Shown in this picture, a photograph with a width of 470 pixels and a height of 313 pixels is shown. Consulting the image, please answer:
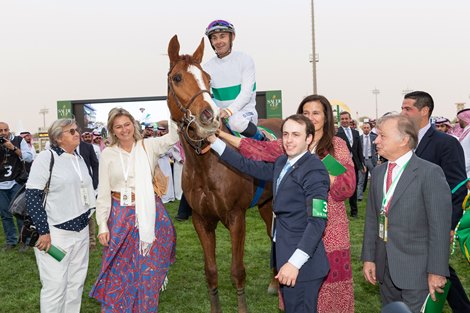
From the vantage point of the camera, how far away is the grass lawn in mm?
5043

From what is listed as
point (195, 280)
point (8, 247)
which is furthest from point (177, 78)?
point (8, 247)

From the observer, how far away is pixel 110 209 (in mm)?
3816

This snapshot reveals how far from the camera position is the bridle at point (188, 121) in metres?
3.76

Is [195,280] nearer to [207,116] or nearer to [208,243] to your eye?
[208,243]

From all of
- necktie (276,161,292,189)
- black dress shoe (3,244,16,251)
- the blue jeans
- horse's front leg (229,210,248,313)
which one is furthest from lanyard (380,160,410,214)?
black dress shoe (3,244,16,251)

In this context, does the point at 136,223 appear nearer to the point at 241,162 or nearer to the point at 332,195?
the point at 241,162

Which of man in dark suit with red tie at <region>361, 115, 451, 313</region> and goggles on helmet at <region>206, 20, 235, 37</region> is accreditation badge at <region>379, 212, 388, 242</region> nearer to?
man in dark suit with red tie at <region>361, 115, 451, 313</region>

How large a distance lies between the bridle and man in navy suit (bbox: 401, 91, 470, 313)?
5.66 ft

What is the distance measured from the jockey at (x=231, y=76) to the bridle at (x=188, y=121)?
49 cm

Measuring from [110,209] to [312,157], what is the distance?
1.95 m

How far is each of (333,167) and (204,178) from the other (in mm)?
1571

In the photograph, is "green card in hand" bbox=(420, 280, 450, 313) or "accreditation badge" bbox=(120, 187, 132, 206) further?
"accreditation badge" bbox=(120, 187, 132, 206)

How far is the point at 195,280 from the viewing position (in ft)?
19.8

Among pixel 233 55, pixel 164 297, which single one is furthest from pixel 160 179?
pixel 164 297
